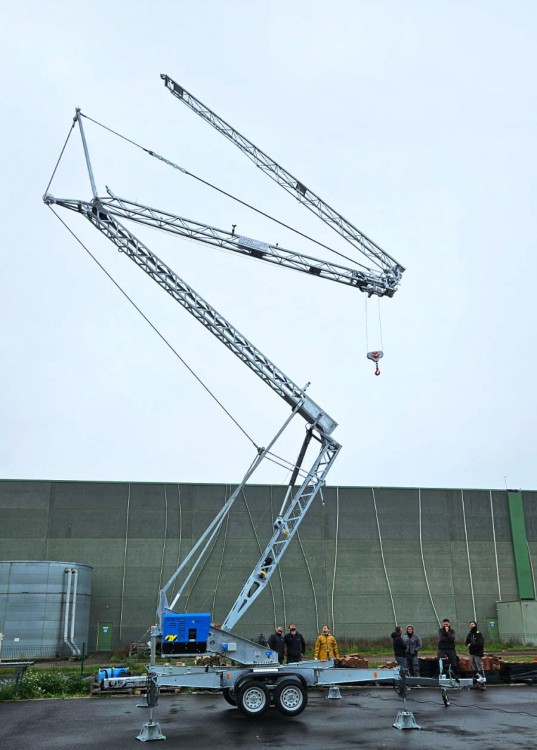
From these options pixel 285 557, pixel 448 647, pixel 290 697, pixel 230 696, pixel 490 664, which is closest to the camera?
pixel 290 697

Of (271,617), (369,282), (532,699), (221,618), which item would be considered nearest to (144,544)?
(221,618)

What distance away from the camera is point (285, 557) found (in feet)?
112

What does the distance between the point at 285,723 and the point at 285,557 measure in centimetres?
2065

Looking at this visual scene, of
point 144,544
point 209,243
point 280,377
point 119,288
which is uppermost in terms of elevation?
point 209,243

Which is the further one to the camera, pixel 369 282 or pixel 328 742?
pixel 369 282

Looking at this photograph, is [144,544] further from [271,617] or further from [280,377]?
[280,377]

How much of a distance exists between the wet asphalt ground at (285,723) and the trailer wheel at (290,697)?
20 centimetres

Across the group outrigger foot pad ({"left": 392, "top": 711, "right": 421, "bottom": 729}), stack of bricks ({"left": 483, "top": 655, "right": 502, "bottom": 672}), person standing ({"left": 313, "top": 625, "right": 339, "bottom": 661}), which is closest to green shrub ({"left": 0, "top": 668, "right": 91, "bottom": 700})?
person standing ({"left": 313, "top": 625, "right": 339, "bottom": 661})

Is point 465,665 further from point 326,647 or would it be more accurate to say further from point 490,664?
point 326,647

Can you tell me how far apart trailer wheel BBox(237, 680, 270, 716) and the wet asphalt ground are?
0.26 m

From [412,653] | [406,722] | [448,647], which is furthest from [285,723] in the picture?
[448,647]

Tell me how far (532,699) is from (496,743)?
21.4ft

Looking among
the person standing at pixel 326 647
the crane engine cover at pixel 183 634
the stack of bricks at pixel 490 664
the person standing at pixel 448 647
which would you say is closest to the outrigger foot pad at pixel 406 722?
the crane engine cover at pixel 183 634

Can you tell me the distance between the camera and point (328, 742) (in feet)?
37.8
